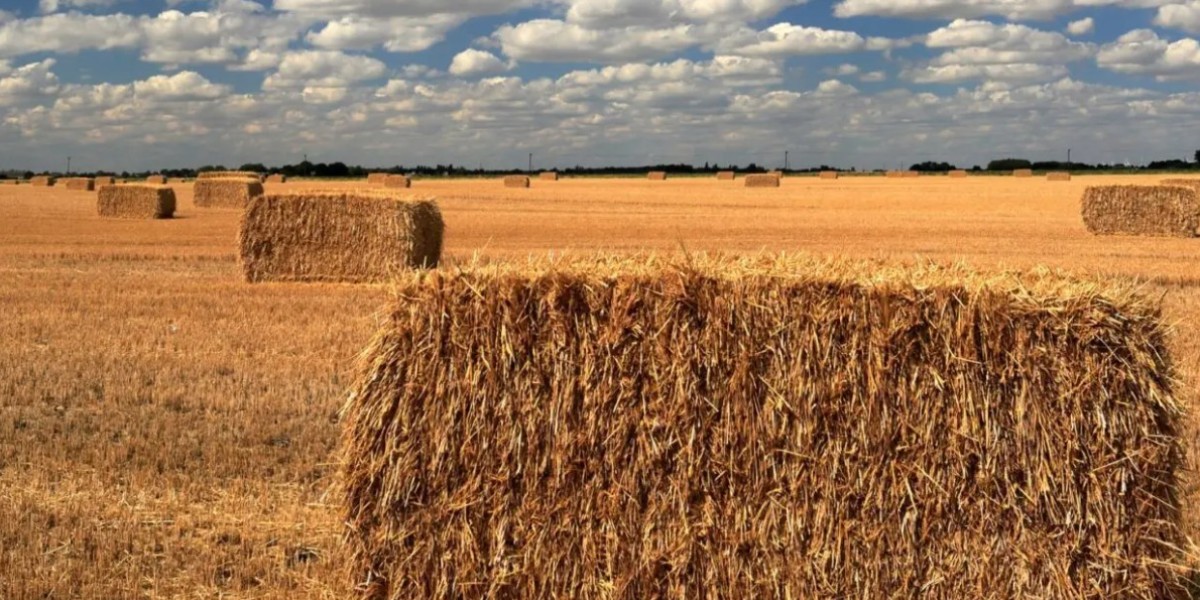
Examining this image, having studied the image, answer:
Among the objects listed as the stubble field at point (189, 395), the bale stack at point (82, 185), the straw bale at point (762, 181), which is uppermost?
the straw bale at point (762, 181)

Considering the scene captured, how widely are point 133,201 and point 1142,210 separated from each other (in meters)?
29.3

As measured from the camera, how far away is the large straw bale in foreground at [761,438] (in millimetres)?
4793

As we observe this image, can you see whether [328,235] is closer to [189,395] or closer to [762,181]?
[189,395]

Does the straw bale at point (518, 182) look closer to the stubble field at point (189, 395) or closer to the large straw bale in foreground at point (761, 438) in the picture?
the stubble field at point (189, 395)

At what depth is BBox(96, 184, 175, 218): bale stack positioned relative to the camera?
35.5m

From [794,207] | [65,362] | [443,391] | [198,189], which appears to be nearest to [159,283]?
[65,362]

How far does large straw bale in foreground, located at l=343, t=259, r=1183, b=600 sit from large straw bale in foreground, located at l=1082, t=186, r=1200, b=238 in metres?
25.9

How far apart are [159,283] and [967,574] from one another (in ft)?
49.0

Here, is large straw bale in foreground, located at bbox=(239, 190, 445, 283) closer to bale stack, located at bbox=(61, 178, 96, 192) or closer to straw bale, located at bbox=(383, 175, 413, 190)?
straw bale, located at bbox=(383, 175, 413, 190)

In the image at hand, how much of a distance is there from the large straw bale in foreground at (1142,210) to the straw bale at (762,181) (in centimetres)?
3741

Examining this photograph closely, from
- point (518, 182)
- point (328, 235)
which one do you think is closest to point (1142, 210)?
point (328, 235)

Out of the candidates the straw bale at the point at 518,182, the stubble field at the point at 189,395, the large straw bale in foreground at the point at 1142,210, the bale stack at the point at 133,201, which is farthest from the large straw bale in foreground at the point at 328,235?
the straw bale at the point at 518,182

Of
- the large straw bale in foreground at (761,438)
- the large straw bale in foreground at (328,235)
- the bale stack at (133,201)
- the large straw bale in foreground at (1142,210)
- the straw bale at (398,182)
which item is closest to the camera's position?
the large straw bale in foreground at (761,438)

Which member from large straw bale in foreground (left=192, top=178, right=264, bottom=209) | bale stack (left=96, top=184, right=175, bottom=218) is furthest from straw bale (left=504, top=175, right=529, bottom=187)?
bale stack (left=96, top=184, right=175, bottom=218)
